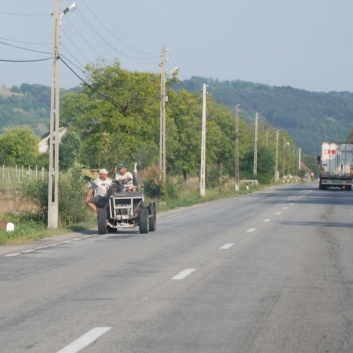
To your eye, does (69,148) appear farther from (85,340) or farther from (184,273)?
(85,340)

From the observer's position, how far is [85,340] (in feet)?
32.5

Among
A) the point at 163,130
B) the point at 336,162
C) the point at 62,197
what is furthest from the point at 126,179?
the point at 336,162

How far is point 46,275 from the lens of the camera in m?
16.2

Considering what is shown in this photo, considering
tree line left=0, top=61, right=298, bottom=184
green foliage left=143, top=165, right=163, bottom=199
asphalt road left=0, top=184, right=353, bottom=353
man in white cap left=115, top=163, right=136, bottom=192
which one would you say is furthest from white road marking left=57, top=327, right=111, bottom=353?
green foliage left=143, top=165, right=163, bottom=199

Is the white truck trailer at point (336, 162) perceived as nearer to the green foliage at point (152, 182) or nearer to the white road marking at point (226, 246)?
the green foliage at point (152, 182)

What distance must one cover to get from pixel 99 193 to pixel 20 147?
419ft

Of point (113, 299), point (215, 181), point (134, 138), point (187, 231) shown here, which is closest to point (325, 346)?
point (113, 299)

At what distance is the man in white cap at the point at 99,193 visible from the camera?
27.4 metres

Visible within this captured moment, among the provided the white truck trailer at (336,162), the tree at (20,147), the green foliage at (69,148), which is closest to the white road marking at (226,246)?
the white truck trailer at (336,162)

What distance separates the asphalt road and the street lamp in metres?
4.70

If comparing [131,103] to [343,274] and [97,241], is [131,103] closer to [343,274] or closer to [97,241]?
[97,241]

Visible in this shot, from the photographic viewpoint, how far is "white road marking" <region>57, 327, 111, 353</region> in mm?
9406

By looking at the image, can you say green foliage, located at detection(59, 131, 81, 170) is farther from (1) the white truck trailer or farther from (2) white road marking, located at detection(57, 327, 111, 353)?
(2) white road marking, located at detection(57, 327, 111, 353)

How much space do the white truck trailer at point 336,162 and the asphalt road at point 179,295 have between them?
185 ft
